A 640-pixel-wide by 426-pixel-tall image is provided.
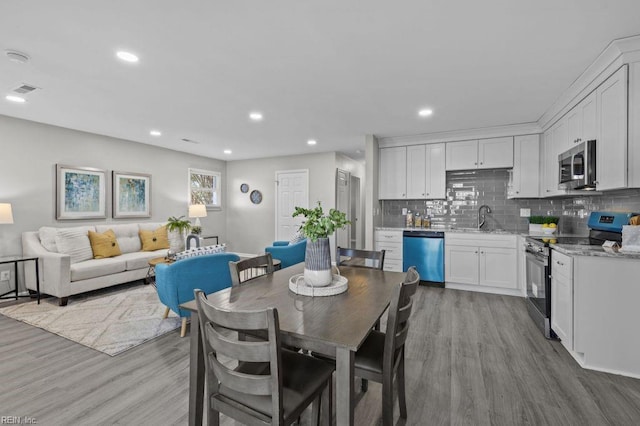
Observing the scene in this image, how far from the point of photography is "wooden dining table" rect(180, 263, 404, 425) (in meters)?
1.15

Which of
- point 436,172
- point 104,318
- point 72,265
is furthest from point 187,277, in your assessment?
point 436,172

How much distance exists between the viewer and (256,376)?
118 centimetres

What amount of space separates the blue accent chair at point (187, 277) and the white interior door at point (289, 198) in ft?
12.5

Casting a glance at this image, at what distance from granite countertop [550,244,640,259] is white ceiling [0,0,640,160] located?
5.26 ft

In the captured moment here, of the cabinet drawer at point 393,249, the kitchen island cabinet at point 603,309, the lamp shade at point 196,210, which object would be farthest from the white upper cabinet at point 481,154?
the lamp shade at point 196,210

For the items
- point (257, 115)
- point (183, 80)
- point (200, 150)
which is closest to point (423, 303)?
point (257, 115)

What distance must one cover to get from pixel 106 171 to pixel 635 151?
6.85m

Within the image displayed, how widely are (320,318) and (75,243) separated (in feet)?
15.2

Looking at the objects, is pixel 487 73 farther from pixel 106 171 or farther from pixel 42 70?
pixel 106 171

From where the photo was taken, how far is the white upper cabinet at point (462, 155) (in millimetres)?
4742

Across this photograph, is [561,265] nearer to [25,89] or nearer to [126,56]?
[126,56]

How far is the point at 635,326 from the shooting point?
2234 mm

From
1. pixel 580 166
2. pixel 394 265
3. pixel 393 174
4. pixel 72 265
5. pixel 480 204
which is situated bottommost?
pixel 394 265

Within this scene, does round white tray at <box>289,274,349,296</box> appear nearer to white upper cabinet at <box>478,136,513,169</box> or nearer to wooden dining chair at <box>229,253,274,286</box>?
wooden dining chair at <box>229,253,274,286</box>
